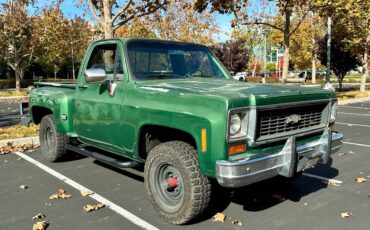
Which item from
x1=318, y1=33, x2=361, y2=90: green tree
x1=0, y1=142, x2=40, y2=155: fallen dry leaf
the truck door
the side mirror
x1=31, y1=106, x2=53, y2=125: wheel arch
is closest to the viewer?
the side mirror

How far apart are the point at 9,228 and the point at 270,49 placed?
151 feet

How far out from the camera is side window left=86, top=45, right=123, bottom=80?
5164 millimetres

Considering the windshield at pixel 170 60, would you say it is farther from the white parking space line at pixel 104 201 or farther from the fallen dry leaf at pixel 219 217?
the fallen dry leaf at pixel 219 217

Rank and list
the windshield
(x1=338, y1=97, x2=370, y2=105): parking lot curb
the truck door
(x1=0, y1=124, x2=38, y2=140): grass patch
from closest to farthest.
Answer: the truck door < the windshield < (x1=0, y1=124, x2=38, y2=140): grass patch < (x1=338, y1=97, x2=370, y2=105): parking lot curb

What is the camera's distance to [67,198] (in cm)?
515

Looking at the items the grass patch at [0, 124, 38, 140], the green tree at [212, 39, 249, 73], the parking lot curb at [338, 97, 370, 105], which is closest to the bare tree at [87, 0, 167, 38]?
the grass patch at [0, 124, 38, 140]

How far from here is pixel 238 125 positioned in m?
3.73

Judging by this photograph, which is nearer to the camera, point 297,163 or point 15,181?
point 297,163

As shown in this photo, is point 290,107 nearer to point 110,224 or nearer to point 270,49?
point 110,224

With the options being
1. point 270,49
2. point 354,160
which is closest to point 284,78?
point 354,160

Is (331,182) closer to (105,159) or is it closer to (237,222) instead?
(237,222)

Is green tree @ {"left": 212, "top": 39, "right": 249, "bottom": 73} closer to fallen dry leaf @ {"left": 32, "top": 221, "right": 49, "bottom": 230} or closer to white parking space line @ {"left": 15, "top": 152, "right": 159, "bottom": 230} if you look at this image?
white parking space line @ {"left": 15, "top": 152, "right": 159, "bottom": 230}

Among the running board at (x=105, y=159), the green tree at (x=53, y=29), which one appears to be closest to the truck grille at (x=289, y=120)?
the running board at (x=105, y=159)

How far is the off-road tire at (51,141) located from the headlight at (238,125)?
3.78m
